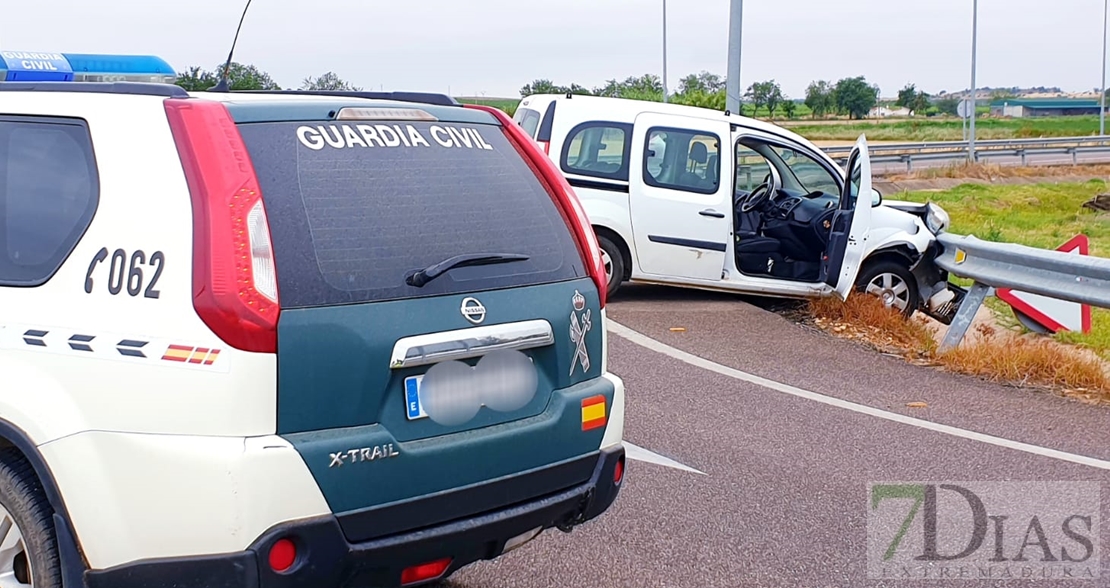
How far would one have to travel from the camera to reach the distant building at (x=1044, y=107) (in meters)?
124

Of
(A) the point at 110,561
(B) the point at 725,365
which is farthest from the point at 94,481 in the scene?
(B) the point at 725,365

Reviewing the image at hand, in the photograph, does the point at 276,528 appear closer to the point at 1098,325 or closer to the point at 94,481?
the point at 94,481

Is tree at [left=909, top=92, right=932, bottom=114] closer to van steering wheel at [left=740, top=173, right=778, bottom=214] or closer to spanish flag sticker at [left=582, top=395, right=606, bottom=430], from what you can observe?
van steering wheel at [left=740, top=173, right=778, bottom=214]

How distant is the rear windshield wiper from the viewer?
11.9 ft

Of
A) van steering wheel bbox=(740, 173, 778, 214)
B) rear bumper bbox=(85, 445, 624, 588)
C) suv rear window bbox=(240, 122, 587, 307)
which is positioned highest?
suv rear window bbox=(240, 122, 587, 307)

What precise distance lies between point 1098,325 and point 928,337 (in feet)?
8.91

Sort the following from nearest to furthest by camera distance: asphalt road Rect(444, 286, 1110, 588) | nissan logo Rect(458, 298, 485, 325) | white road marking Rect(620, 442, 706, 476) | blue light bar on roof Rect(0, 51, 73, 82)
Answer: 1. nissan logo Rect(458, 298, 485, 325)
2. asphalt road Rect(444, 286, 1110, 588)
3. blue light bar on roof Rect(0, 51, 73, 82)
4. white road marking Rect(620, 442, 706, 476)

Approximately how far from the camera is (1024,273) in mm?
8664

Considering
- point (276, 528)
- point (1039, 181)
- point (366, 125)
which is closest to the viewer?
point (276, 528)

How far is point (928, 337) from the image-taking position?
386 inches

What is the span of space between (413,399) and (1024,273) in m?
6.36

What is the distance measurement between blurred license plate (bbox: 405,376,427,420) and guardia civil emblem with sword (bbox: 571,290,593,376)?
645 mm

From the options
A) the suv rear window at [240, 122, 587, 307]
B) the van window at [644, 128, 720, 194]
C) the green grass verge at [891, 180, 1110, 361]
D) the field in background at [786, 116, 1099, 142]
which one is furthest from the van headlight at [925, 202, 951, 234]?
the field in background at [786, 116, 1099, 142]

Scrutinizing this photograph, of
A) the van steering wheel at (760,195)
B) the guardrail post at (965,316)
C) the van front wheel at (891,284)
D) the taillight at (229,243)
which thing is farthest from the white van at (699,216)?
the taillight at (229,243)
